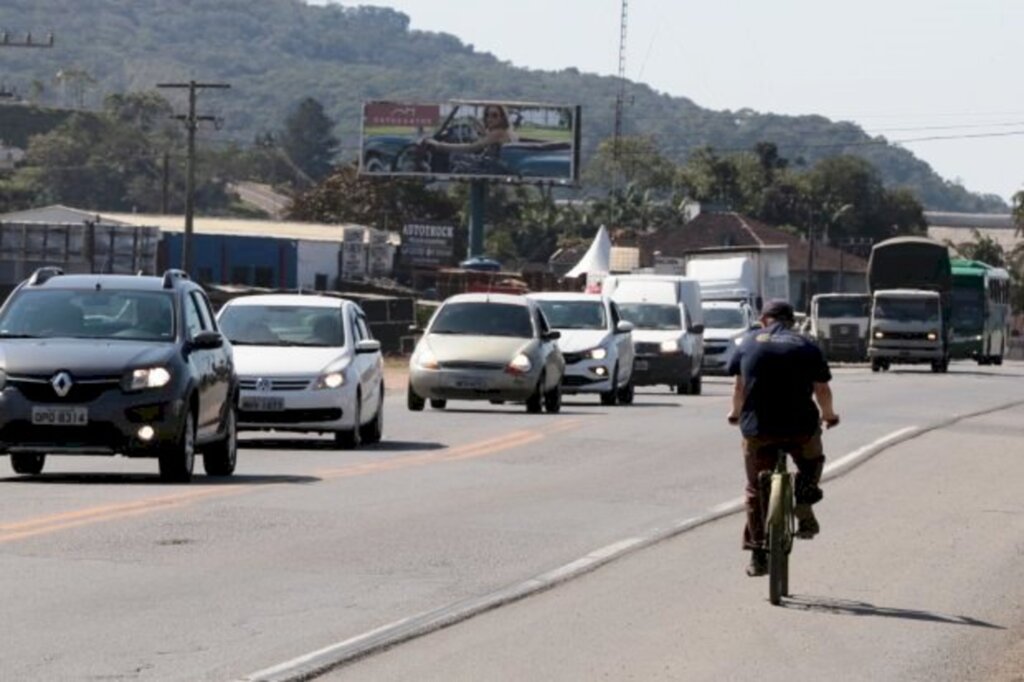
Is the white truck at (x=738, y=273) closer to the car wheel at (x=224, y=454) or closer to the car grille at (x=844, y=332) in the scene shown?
the car grille at (x=844, y=332)

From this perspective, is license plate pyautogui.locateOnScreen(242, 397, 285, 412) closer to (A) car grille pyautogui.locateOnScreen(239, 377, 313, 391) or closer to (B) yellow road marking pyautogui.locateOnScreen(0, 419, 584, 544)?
(A) car grille pyautogui.locateOnScreen(239, 377, 313, 391)

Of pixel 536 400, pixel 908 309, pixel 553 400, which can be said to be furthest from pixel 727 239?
pixel 536 400

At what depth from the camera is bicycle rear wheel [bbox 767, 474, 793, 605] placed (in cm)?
1446

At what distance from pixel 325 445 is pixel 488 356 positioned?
25.0ft

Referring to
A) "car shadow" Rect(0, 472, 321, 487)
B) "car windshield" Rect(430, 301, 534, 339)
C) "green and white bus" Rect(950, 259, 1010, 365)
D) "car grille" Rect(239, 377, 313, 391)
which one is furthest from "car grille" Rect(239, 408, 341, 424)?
"green and white bus" Rect(950, 259, 1010, 365)

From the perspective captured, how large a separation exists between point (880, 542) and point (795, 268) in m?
131

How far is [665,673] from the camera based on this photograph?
11.6 metres

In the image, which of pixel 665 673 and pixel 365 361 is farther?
pixel 365 361

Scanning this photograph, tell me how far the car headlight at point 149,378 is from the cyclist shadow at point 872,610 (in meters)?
7.33

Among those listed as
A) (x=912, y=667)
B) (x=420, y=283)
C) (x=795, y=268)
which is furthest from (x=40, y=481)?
(x=795, y=268)

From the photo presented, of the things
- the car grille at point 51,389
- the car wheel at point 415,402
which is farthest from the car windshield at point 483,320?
the car grille at point 51,389

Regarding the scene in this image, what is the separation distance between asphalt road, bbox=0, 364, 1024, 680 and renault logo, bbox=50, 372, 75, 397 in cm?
72

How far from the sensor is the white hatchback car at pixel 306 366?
27016mm

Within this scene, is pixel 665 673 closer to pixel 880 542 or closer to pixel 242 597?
pixel 242 597
